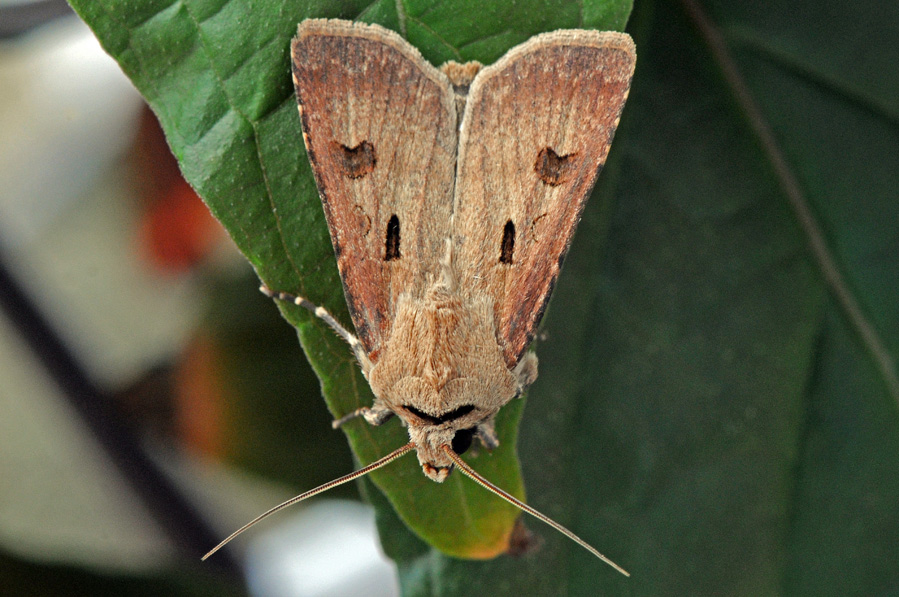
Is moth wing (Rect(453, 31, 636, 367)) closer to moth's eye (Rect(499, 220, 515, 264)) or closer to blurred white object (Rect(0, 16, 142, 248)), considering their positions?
moth's eye (Rect(499, 220, 515, 264))


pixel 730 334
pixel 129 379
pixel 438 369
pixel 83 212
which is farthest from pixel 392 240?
pixel 83 212

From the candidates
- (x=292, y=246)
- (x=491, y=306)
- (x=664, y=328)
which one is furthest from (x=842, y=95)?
(x=292, y=246)

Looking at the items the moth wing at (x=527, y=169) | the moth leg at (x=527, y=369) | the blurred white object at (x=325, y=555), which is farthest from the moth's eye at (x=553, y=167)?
the blurred white object at (x=325, y=555)

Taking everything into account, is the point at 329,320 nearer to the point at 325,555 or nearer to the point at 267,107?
the point at 267,107

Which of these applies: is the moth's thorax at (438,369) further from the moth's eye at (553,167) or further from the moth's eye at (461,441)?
the moth's eye at (553,167)

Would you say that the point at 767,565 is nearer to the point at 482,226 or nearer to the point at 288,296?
the point at 482,226
